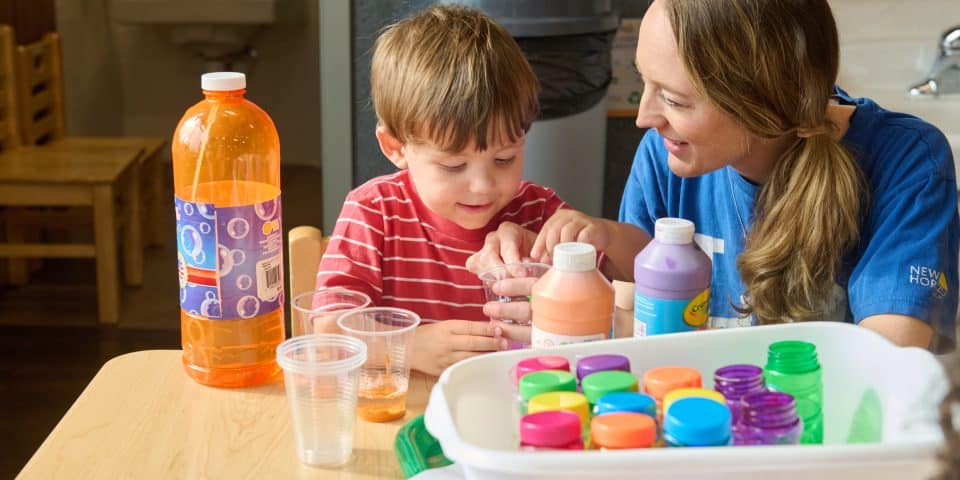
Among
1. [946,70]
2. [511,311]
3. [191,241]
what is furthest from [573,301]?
[946,70]

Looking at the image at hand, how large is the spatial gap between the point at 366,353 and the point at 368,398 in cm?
9

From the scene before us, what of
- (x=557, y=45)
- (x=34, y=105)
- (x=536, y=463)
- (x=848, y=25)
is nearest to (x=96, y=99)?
(x=34, y=105)

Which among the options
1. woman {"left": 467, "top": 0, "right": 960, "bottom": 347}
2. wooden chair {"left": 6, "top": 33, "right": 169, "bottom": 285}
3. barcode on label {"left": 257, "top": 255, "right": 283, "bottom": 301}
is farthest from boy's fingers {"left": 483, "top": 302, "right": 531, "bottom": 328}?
wooden chair {"left": 6, "top": 33, "right": 169, "bottom": 285}

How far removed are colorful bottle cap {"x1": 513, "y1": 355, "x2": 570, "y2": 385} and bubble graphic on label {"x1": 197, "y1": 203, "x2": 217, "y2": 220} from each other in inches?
14.4

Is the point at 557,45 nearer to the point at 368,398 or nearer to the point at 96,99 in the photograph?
the point at 368,398

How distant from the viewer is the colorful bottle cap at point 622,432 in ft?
2.32

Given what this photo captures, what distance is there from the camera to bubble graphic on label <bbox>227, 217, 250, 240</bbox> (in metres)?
1.04

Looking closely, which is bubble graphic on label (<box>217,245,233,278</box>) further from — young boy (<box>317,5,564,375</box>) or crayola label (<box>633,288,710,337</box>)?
crayola label (<box>633,288,710,337</box>)

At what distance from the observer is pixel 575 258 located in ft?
3.04

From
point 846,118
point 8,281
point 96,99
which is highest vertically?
point 846,118

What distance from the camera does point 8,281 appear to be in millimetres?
3629

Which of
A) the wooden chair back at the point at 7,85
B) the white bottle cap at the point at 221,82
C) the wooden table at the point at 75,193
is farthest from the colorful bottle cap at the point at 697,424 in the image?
the wooden chair back at the point at 7,85

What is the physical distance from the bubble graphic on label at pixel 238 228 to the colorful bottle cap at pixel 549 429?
1.41ft

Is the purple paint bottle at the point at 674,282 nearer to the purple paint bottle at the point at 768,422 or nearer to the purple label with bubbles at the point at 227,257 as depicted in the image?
the purple paint bottle at the point at 768,422
